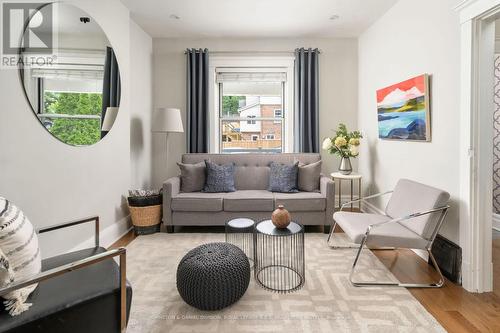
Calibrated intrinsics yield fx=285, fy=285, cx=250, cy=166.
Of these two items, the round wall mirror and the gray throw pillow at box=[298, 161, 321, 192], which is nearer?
the round wall mirror

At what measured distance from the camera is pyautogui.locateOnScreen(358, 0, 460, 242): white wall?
7.64 ft

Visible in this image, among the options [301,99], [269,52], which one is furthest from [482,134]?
[269,52]

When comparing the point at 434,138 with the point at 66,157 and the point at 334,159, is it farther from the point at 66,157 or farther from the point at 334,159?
the point at 66,157

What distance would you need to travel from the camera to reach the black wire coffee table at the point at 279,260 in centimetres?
221

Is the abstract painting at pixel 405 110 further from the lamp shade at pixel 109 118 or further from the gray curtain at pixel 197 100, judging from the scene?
the lamp shade at pixel 109 118

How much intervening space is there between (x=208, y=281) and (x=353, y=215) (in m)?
1.63

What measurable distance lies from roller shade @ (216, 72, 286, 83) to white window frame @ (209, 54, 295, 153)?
6cm

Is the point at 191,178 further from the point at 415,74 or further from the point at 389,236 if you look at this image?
the point at 415,74

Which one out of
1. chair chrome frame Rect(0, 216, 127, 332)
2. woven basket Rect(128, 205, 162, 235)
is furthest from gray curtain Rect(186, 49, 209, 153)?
chair chrome frame Rect(0, 216, 127, 332)

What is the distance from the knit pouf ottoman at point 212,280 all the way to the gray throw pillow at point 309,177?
1.92 meters

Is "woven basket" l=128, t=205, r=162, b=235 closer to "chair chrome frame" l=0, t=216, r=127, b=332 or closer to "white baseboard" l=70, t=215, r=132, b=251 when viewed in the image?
"white baseboard" l=70, t=215, r=132, b=251

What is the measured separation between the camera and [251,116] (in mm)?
4680

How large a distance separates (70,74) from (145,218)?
1.71m

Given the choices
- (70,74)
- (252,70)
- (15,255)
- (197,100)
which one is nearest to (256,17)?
(252,70)
